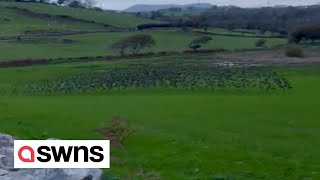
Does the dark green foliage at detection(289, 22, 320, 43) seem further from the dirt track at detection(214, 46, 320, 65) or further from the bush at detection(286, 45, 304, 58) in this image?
the bush at detection(286, 45, 304, 58)

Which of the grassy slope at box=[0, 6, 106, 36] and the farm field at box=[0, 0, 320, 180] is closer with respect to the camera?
the farm field at box=[0, 0, 320, 180]

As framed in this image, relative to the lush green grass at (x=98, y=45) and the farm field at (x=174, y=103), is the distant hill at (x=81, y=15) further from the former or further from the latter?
the farm field at (x=174, y=103)

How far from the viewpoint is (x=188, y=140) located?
26.9m

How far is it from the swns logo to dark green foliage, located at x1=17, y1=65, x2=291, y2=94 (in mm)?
36658

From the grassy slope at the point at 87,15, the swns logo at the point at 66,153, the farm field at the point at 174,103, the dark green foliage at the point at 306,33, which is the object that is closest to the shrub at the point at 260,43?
the farm field at the point at 174,103

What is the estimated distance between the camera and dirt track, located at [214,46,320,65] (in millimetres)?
77875

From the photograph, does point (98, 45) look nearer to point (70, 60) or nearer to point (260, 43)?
point (70, 60)

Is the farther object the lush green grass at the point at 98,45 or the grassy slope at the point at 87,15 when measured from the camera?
the grassy slope at the point at 87,15

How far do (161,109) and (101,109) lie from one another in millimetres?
3370

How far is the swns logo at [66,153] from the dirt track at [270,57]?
64.6m

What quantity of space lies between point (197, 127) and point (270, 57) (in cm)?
5462

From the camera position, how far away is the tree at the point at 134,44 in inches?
3986

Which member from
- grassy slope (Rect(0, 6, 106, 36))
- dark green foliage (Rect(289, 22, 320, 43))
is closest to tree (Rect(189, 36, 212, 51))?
dark green foliage (Rect(289, 22, 320, 43))

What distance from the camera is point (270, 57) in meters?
Result: 83.6
